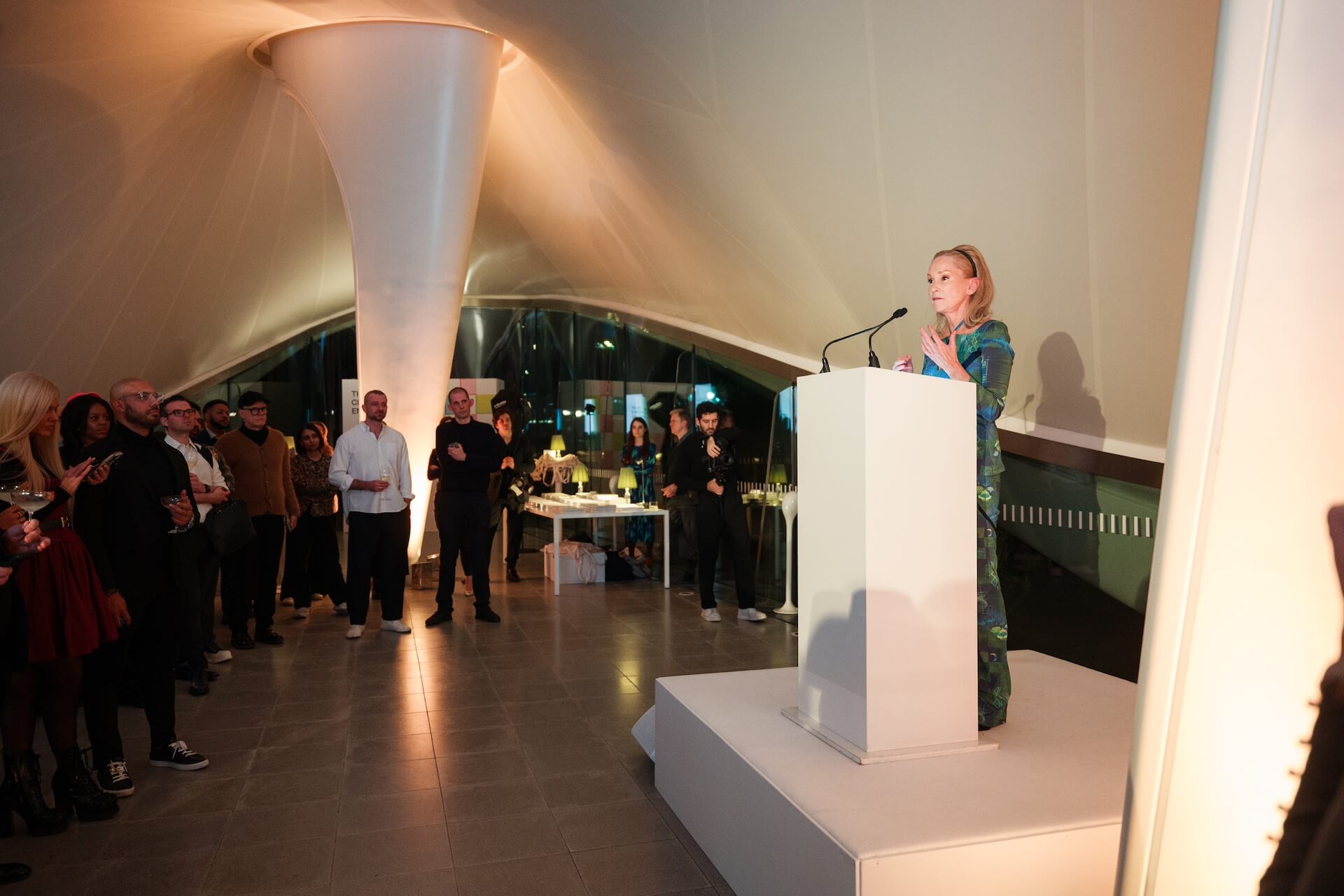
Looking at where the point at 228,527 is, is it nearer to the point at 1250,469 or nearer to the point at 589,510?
the point at 589,510

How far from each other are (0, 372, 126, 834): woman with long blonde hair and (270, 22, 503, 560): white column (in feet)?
20.3

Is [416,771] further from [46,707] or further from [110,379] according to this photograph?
[110,379]

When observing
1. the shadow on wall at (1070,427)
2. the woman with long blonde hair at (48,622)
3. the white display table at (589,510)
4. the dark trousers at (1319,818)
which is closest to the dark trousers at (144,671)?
the woman with long blonde hair at (48,622)

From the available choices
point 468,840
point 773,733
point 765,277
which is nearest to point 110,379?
point 765,277

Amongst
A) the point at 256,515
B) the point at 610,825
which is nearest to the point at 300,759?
the point at 610,825

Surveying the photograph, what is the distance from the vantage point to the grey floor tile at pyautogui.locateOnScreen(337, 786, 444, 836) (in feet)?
11.0

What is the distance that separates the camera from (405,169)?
8969mm

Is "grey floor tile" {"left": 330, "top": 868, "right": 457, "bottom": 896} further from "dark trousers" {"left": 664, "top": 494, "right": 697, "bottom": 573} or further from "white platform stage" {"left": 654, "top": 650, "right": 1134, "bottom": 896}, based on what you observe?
"dark trousers" {"left": 664, "top": 494, "right": 697, "bottom": 573}

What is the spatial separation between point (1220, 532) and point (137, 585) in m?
3.54

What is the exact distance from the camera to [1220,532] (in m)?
1.34

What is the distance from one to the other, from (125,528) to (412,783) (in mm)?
1429

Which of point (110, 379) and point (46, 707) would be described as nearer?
point (46, 707)

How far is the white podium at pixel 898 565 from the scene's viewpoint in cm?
264

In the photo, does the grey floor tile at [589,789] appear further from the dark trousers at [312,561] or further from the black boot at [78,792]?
the dark trousers at [312,561]
